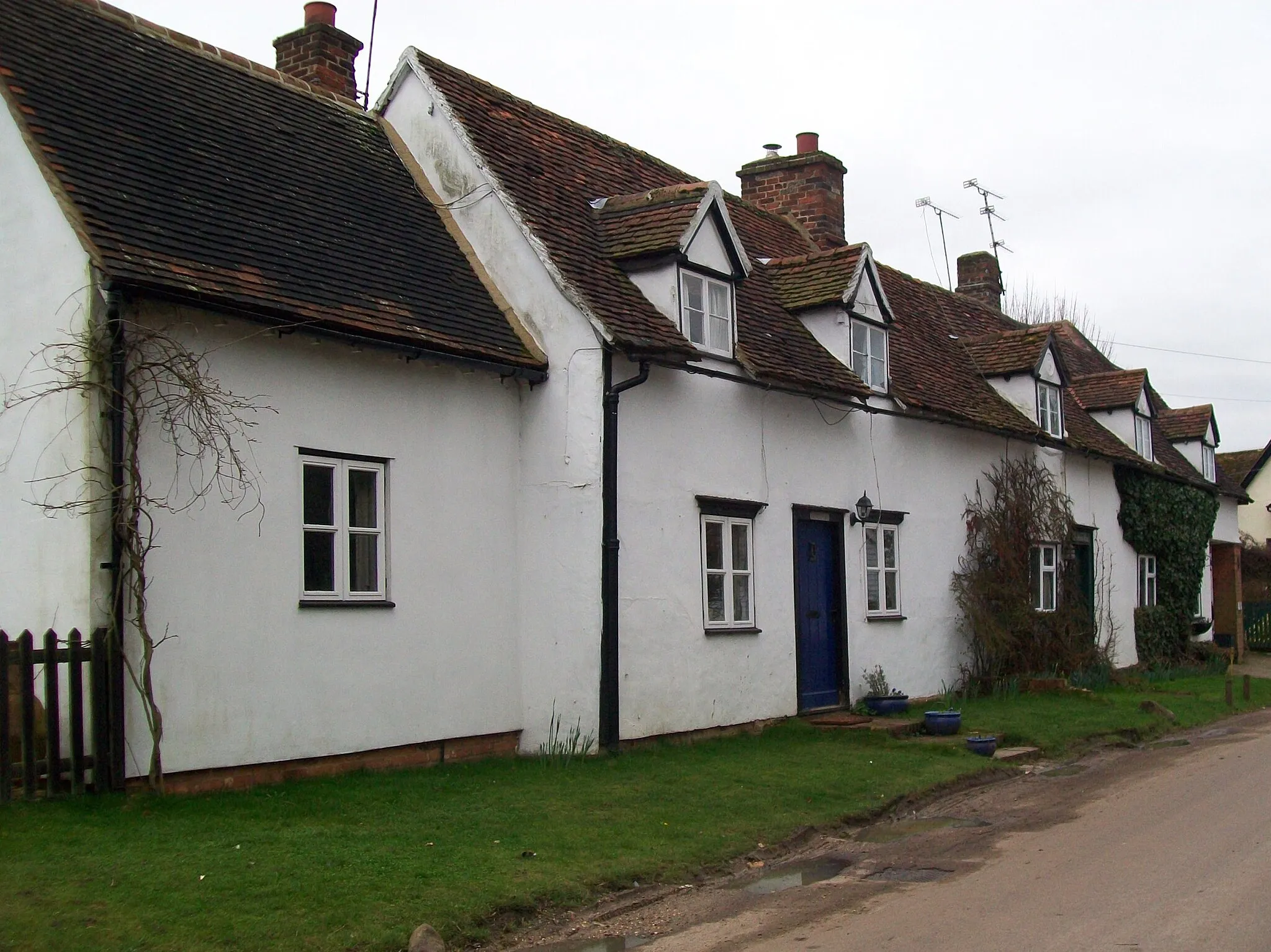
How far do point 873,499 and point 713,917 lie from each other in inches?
425

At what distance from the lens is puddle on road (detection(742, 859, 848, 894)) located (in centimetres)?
875

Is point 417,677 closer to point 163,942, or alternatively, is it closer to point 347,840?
point 347,840

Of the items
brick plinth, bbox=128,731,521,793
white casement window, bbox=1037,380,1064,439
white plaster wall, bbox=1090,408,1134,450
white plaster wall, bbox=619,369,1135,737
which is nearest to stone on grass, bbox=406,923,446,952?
brick plinth, bbox=128,731,521,793

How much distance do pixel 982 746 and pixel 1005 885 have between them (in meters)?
6.08

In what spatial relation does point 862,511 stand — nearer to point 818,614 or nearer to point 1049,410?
point 818,614

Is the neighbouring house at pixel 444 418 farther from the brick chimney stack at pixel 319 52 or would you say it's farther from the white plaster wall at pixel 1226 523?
the white plaster wall at pixel 1226 523

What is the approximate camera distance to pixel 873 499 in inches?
713

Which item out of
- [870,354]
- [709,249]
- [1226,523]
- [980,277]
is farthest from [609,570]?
[1226,523]

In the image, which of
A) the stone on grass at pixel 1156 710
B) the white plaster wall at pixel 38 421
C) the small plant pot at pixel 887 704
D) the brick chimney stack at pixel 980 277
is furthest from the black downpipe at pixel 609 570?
the brick chimney stack at pixel 980 277

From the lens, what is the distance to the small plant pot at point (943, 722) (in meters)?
15.3

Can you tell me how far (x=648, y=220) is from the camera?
15.4 metres

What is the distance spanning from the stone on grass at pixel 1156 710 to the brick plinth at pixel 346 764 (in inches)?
372

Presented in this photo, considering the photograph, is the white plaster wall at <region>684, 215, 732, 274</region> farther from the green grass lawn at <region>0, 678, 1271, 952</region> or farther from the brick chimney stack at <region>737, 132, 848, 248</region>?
the brick chimney stack at <region>737, 132, 848, 248</region>

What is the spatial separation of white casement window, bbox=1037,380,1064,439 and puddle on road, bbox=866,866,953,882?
49.0 ft
